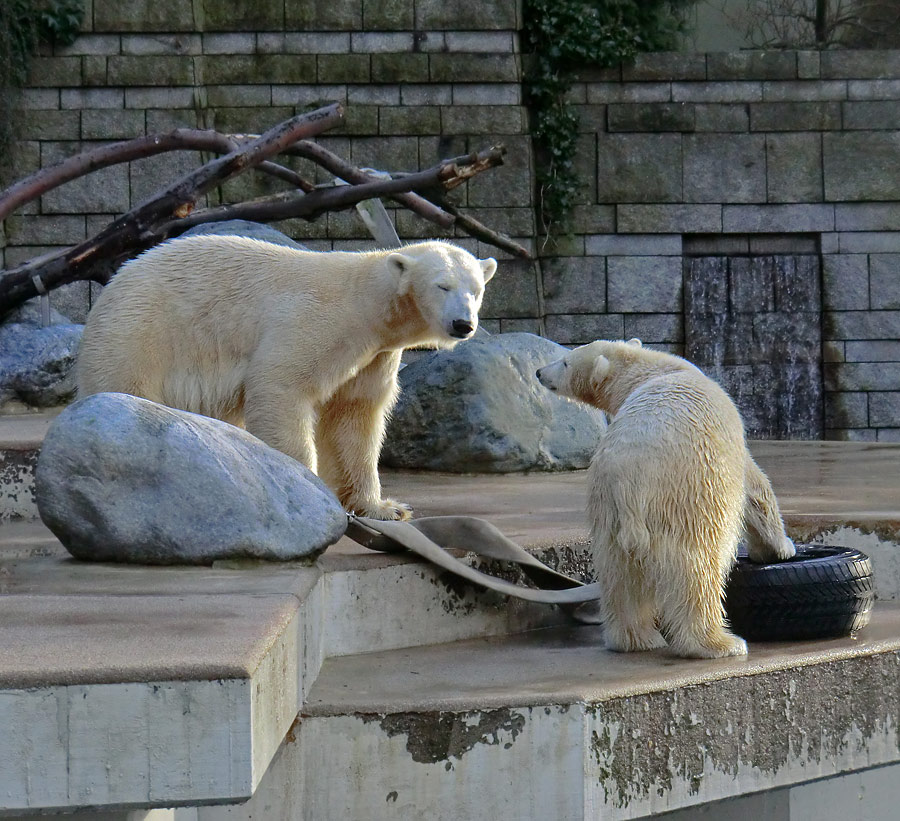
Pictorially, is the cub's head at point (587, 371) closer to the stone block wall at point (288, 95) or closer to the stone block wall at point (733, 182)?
the stone block wall at point (288, 95)

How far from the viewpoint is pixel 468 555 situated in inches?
128

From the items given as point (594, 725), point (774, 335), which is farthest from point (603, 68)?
point (594, 725)

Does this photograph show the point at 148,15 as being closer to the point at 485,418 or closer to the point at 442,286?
the point at 485,418

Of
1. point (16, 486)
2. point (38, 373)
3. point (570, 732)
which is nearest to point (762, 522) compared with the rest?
point (570, 732)

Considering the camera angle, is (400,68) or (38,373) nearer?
(38,373)

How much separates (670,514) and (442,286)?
1.03 metres

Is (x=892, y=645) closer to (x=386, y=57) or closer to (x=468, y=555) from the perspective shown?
(x=468, y=555)

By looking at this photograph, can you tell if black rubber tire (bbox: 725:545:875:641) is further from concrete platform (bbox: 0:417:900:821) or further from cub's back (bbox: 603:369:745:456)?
cub's back (bbox: 603:369:745:456)

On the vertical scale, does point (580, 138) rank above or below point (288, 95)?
below

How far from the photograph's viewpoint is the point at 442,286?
11.3 ft

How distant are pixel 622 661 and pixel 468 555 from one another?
571mm

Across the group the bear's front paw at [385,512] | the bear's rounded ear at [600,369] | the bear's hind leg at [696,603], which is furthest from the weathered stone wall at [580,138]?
the bear's hind leg at [696,603]

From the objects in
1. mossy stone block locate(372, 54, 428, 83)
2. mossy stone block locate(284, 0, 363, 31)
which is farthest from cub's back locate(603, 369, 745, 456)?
mossy stone block locate(284, 0, 363, 31)

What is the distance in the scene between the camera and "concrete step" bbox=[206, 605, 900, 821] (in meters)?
2.45
